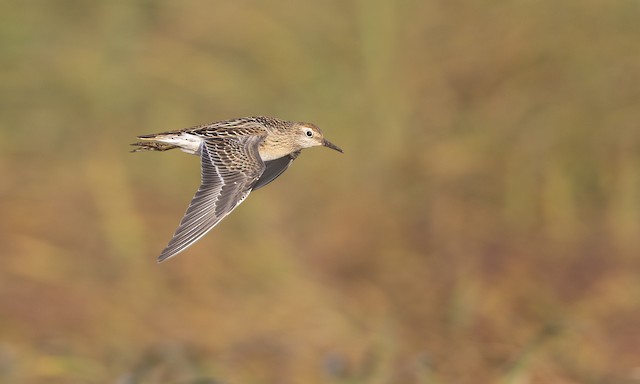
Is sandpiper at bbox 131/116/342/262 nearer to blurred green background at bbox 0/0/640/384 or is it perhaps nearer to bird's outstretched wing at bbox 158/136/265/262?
bird's outstretched wing at bbox 158/136/265/262

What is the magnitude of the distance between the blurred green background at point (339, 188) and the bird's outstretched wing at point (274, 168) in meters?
2.76

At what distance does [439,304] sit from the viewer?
955 cm

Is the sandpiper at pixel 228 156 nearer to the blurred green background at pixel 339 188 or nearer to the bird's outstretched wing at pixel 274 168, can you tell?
the bird's outstretched wing at pixel 274 168

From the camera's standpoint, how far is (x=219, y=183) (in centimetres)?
512

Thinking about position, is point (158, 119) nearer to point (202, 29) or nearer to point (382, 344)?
point (202, 29)

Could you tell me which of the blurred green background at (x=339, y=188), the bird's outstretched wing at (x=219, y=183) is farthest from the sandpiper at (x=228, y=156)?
the blurred green background at (x=339, y=188)

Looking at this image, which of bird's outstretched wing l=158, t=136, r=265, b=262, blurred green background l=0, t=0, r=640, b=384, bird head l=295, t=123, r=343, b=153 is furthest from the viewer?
blurred green background l=0, t=0, r=640, b=384

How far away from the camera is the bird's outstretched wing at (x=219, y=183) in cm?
483

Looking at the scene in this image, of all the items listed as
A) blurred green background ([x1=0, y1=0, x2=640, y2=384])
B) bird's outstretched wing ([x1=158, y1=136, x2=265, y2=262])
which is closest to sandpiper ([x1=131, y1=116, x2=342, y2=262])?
bird's outstretched wing ([x1=158, y1=136, x2=265, y2=262])

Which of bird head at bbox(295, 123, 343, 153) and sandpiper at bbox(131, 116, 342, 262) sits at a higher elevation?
bird head at bbox(295, 123, 343, 153)

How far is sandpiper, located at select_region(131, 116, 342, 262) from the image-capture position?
4.91 meters

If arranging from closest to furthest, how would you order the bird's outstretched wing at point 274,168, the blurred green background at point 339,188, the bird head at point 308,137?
1. the bird's outstretched wing at point 274,168
2. the bird head at point 308,137
3. the blurred green background at point 339,188

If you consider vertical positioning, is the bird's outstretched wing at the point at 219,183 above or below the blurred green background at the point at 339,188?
below

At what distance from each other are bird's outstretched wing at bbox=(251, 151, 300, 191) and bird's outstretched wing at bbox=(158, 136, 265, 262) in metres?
0.11
